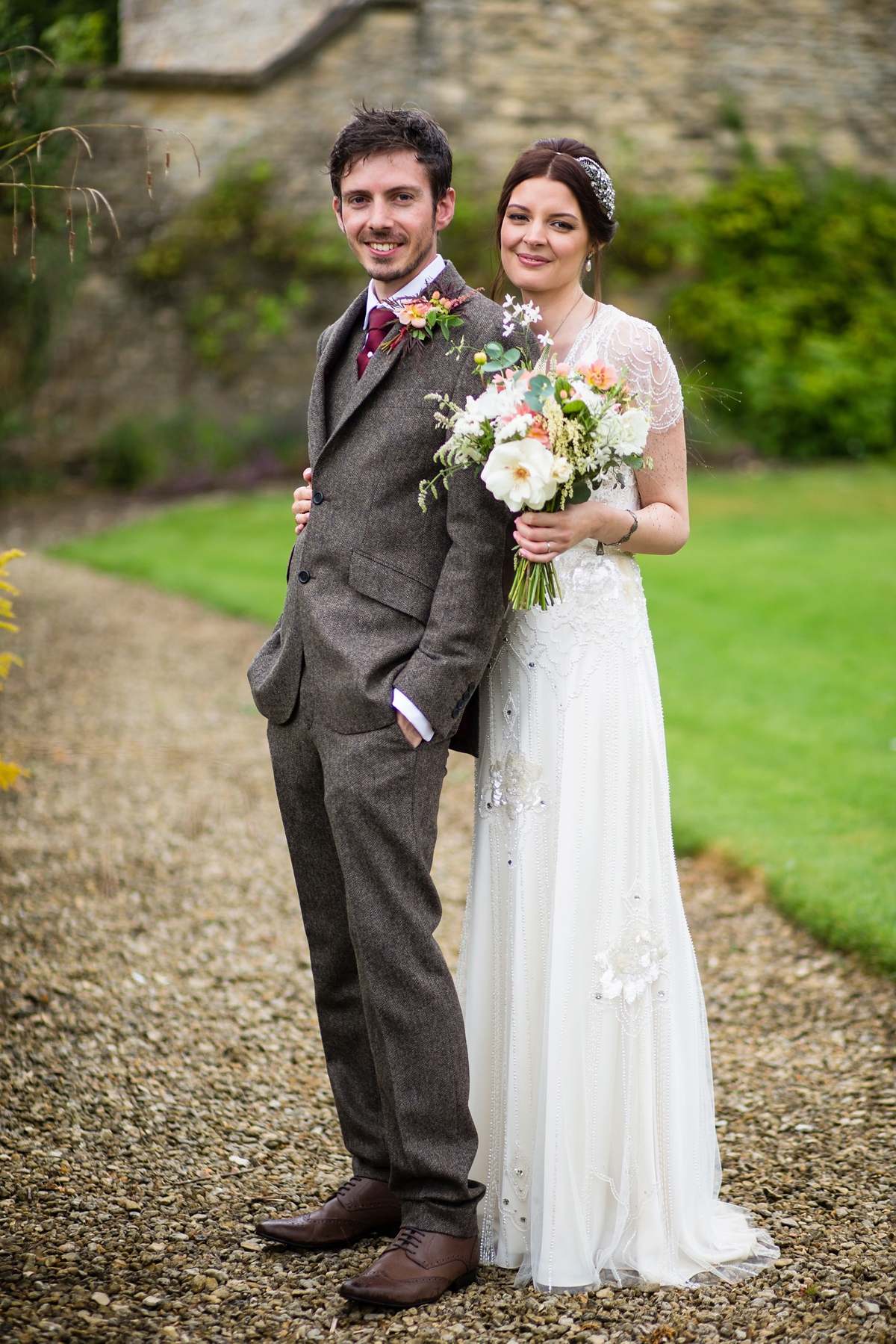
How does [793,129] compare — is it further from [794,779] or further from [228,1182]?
[228,1182]

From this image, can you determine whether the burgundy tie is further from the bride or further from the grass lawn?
the grass lawn

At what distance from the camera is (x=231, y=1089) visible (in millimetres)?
3381

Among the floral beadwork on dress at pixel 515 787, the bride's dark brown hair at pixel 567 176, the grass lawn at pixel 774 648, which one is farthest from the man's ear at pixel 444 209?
the grass lawn at pixel 774 648

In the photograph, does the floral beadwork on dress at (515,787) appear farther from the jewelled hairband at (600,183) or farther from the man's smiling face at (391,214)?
the jewelled hairband at (600,183)

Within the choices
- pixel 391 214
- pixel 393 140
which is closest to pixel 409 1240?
pixel 391 214

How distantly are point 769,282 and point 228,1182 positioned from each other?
14.6m

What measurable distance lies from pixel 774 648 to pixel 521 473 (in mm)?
6059

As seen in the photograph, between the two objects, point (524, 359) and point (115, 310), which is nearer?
point (524, 359)

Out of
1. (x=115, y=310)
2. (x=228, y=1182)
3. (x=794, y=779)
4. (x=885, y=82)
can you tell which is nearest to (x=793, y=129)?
(x=885, y=82)

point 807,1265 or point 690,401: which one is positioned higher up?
point 690,401

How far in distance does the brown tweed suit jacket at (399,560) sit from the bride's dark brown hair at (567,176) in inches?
12.6

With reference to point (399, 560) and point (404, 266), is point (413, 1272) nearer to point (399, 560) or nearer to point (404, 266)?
point (399, 560)

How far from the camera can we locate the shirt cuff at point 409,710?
2.30m

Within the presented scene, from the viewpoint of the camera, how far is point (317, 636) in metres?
2.38
